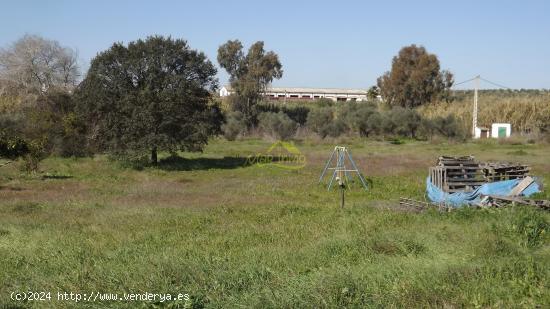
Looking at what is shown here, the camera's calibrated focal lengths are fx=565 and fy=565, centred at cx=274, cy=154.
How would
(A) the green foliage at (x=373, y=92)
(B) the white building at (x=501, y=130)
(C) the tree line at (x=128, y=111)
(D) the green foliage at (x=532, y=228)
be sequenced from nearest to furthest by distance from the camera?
(D) the green foliage at (x=532, y=228) → (C) the tree line at (x=128, y=111) → (B) the white building at (x=501, y=130) → (A) the green foliage at (x=373, y=92)

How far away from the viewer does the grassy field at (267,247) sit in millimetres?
6762

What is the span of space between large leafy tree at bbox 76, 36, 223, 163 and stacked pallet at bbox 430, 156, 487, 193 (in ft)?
43.7

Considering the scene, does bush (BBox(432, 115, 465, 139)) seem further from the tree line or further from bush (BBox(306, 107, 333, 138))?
the tree line

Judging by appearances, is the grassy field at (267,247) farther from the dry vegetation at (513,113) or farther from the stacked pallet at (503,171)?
the dry vegetation at (513,113)

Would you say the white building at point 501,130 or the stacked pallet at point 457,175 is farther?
the white building at point 501,130

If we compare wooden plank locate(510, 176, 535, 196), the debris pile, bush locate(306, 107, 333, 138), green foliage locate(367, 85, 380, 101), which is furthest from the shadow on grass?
green foliage locate(367, 85, 380, 101)

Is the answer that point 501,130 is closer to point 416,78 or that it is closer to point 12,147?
point 416,78

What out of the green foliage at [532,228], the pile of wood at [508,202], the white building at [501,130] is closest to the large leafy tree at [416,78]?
the white building at [501,130]

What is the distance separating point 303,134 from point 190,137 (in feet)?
85.5

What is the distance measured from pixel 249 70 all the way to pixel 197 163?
33.6 meters

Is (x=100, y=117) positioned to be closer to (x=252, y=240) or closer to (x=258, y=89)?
(x=252, y=240)

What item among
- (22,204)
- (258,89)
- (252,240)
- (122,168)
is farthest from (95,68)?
(258,89)

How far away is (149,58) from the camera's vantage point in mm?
28344

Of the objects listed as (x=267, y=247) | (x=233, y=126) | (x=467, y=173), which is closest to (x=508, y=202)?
(x=467, y=173)
